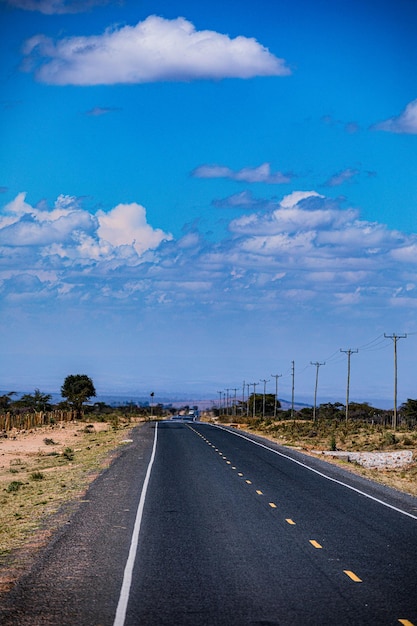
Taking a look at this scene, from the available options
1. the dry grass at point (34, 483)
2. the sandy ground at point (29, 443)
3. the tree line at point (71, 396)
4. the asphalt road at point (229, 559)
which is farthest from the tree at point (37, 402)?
the asphalt road at point (229, 559)

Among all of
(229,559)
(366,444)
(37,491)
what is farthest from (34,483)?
(366,444)

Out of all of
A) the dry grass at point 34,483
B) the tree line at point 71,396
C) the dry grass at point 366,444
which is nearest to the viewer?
the dry grass at point 34,483

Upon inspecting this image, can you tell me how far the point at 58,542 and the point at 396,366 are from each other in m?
61.0

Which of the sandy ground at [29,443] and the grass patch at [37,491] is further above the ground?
the grass patch at [37,491]

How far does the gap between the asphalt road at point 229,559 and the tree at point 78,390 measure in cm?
10807

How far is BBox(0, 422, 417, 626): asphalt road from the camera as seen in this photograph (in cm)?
1030

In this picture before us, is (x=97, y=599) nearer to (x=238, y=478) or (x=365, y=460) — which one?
(x=238, y=478)

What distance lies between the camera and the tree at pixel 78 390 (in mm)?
133075

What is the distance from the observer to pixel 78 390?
135 meters

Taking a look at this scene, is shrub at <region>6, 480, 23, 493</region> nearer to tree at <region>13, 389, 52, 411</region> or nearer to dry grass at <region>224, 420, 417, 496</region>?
dry grass at <region>224, 420, 417, 496</region>

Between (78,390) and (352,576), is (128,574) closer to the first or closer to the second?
(352,576)

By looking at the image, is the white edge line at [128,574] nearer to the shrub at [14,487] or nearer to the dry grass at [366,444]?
the shrub at [14,487]

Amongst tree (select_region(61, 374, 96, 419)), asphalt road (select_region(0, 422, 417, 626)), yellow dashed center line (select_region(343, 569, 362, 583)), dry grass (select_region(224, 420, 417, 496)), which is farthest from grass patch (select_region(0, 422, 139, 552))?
tree (select_region(61, 374, 96, 419))

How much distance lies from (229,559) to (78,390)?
123729 millimetres
